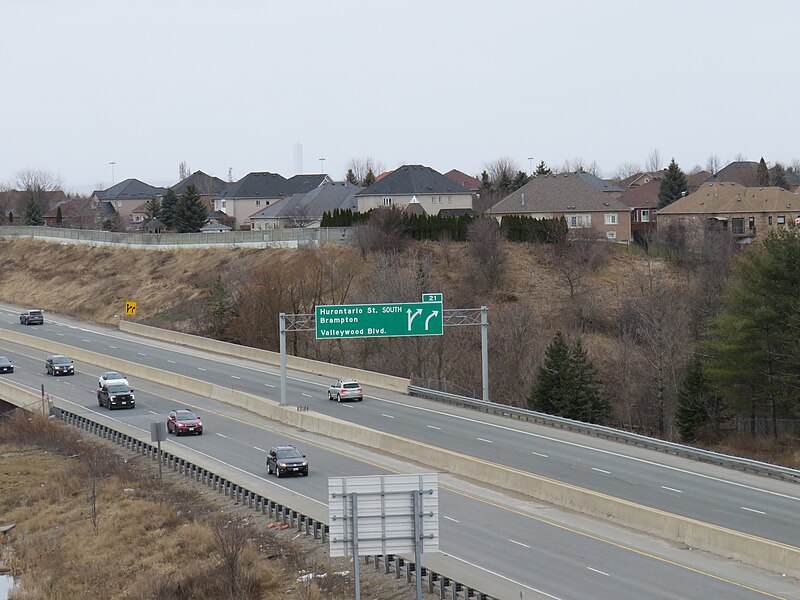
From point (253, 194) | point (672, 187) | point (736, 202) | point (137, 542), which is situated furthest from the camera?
point (253, 194)

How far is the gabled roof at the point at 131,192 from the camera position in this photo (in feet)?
593

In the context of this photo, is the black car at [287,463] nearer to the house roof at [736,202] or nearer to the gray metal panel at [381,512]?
the gray metal panel at [381,512]

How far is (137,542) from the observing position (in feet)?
118

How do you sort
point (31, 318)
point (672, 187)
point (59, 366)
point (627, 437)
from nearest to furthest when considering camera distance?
point (627, 437)
point (59, 366)
point (31, 318)
point (672, 187)

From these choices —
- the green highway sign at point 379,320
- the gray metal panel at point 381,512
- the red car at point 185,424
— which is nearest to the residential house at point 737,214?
the green highway sign at point 379,320

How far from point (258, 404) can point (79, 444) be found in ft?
29.3

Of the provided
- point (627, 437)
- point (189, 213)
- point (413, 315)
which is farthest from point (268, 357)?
point (189, 213)

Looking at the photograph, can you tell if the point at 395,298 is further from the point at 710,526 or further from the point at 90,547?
the point at 710,526

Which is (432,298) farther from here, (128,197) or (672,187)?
A: (128,197)

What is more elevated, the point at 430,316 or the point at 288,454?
the point at 430,316

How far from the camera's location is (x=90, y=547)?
36.8m

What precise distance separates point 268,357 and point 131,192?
383 ft

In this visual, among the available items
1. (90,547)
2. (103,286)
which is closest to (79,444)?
(90,547)

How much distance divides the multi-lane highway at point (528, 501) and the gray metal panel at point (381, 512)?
6.48 meters
